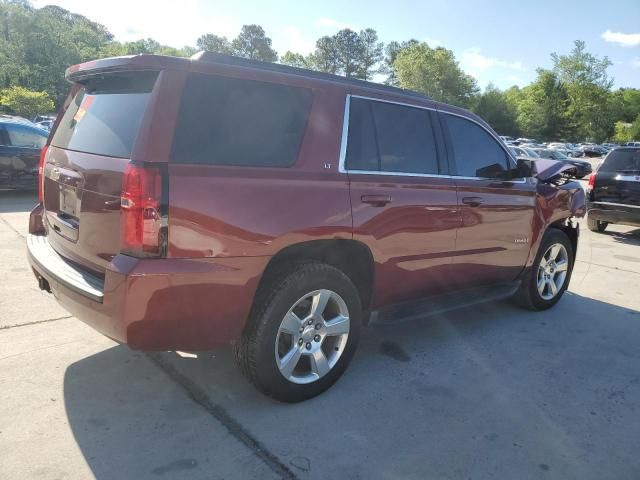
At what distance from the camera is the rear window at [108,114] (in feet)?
8.61

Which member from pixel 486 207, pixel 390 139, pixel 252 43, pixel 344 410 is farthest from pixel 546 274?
pixel 252 43

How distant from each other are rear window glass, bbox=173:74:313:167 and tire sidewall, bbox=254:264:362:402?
0.69m

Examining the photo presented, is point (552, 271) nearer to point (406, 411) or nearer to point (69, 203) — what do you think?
point (406, 411)

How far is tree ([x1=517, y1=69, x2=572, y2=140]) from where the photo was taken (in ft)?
267

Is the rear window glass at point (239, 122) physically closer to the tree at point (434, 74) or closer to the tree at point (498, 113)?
the tree at point (434, 74)

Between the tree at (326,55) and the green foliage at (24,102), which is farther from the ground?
the tree at (326,55)

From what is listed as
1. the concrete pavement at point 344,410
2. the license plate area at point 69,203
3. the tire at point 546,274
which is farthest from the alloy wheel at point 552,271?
the license plate area at point 69,203

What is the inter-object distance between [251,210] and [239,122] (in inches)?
19.3

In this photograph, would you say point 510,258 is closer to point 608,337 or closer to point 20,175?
point 608,337

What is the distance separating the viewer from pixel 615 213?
9.26 meters

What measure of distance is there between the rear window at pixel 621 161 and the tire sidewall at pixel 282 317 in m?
8.28

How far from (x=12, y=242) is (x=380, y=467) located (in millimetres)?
5953

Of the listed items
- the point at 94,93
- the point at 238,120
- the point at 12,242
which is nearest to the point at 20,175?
the point at 12,242

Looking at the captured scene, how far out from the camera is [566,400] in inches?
132
